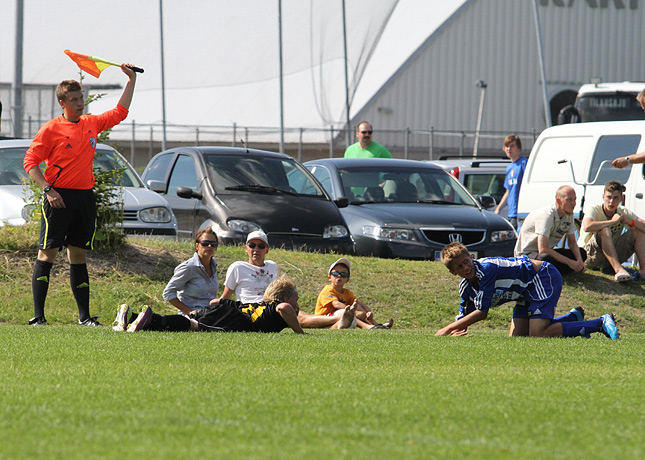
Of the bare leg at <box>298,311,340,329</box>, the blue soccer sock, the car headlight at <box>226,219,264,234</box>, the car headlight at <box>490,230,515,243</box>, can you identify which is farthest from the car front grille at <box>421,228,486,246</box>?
the blue soccer sock

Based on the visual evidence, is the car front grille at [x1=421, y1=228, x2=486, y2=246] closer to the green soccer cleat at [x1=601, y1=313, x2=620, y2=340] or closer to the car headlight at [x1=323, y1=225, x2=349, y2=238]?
the car headlight at [x1=323, y1=225, x2=349, y2=238]

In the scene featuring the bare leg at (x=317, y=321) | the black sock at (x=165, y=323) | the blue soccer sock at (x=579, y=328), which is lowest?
the bare leg at (x=317, y=321)

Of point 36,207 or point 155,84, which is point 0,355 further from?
point 155,84

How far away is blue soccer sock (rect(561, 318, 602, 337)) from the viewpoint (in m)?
9.34

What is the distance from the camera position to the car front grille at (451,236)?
45.2 ft

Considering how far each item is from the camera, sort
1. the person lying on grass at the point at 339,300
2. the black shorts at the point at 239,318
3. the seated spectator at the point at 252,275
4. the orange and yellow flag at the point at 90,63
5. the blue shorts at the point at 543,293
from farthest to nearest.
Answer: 1. the person lying on grass at the point at 339,300
2. the orange and yellow flag at the point at 90,63
3. the seated spectator at the point at 252,275
4. the blue shorts at the point at 543,293
5. the black shorts at the point at 239,318

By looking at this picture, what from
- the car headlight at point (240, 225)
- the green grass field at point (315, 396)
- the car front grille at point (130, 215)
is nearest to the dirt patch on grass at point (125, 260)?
the car front grille at point (130, 215)

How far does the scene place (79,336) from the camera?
796 centimetres

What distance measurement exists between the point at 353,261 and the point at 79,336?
598 cm

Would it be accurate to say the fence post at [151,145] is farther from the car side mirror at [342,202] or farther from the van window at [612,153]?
the van window at [612,153]

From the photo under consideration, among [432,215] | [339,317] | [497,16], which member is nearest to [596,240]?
[432,215]

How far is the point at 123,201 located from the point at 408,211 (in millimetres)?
3813

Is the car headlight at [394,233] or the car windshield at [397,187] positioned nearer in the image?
the car headlight at [394,233]

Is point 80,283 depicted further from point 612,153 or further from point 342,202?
point 612,153
